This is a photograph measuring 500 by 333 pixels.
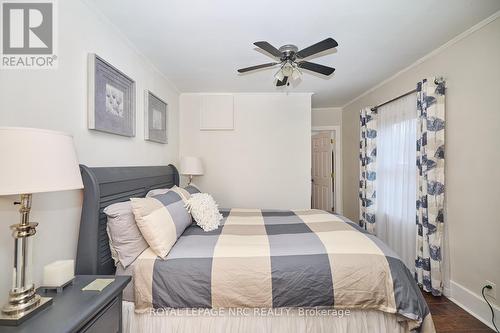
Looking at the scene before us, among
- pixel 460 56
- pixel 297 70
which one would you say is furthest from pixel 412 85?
pixel 297 70

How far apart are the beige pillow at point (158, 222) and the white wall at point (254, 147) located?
197cm

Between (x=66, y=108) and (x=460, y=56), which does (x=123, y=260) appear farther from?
(x=460, y=56)

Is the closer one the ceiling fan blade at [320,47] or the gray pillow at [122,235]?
the gray pillow at [122,235]

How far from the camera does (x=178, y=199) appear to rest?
1929mm

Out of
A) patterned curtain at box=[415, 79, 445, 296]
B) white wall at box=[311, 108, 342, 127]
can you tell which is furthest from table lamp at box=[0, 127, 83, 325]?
white wall at box=[311, 108, 342, 127]

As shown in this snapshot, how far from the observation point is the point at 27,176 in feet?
2.55

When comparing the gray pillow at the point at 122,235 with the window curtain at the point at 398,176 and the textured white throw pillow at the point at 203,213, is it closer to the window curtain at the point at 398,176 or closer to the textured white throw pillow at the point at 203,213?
the textured white throw pillow at the point at 203,213

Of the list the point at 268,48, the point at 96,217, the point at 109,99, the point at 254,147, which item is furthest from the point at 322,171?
the point at 96,217

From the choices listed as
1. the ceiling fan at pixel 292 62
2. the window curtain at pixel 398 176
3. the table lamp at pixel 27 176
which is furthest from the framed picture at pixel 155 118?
the window curtain at pixel 398 176

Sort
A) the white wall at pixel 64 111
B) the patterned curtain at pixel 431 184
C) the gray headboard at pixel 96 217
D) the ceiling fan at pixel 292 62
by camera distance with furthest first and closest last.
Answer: the patterned curtain at pixel 431 184
the ceiling fan at pixel 292 62
the gray headboard at pixel 96 217
the white wall at pixel 64 111

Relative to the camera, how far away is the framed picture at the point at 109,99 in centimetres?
156

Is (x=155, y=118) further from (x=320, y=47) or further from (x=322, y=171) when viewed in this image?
(x=322, y=171)

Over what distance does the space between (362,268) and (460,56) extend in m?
2.17

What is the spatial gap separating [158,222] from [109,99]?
3.40 ft
